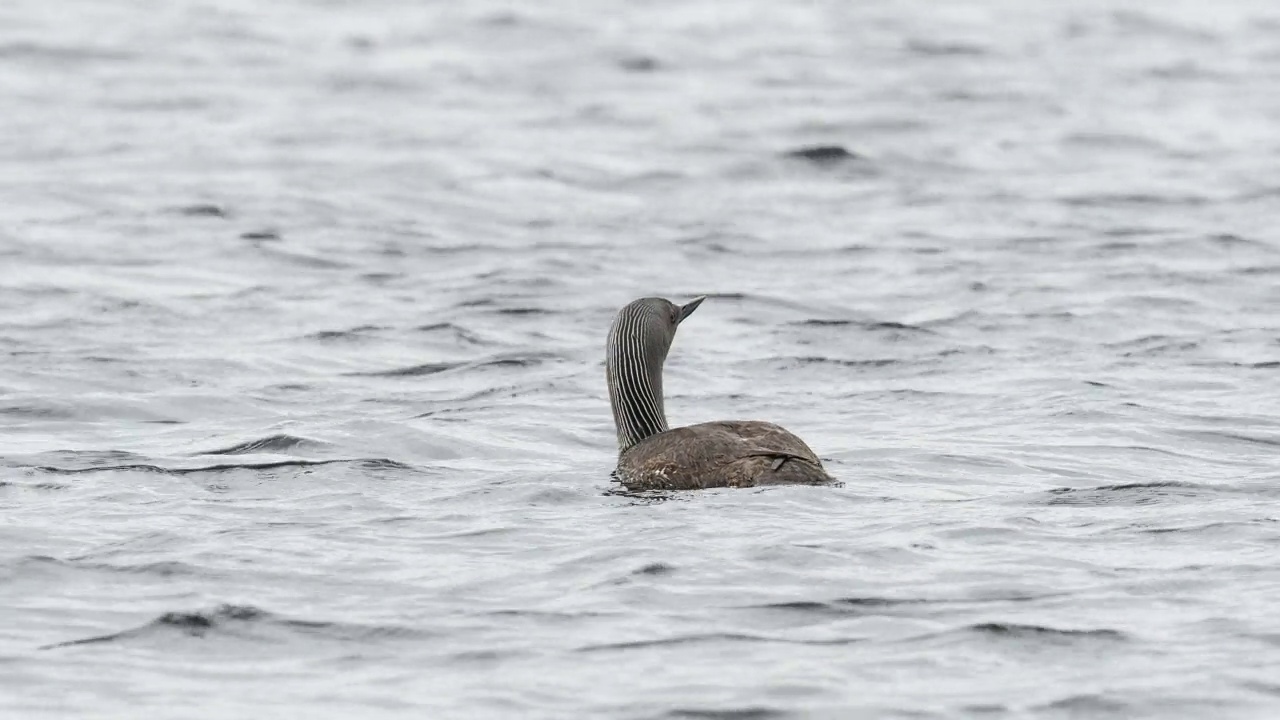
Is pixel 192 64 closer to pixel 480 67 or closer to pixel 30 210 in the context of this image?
pixel 480 67

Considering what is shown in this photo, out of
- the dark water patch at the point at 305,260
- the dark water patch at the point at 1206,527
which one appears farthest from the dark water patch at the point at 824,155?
the dark water patch at the point at 1206,527

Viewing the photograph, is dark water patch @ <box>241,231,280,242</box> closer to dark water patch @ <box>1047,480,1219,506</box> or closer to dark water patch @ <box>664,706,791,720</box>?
dark water patch @ <box>1047,480,1219,506</box>

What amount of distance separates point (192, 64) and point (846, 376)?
17585 mm

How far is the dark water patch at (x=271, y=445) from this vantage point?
12789 mm

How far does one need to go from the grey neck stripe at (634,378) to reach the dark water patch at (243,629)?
3824 millimetres

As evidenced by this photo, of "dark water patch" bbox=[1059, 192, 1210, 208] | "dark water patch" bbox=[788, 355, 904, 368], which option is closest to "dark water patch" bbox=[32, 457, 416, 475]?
"dark water patch" bbox=[788, 355, 904, 368]

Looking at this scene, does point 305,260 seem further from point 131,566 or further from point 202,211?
point 131,566

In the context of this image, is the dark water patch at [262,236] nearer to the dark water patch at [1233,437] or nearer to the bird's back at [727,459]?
the bird's back at [727,459]

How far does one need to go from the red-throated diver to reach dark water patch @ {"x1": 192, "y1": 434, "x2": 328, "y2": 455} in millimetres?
1832

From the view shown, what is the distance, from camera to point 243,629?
892 centimetres

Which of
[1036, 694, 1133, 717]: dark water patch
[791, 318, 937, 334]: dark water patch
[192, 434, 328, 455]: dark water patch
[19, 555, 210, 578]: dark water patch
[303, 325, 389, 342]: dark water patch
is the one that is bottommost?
[791, 318, 937, 334]: dark water patch

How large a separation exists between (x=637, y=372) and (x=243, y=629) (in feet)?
14.0

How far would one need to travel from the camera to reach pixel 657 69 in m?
32.5

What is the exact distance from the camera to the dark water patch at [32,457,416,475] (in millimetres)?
12031
